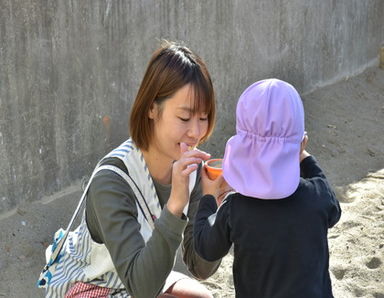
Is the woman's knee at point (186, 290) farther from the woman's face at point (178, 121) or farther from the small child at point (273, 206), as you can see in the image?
the woman's face at point (178, 121)

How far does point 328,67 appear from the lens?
7.93 m

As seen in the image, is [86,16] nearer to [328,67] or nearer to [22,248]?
[22,248]

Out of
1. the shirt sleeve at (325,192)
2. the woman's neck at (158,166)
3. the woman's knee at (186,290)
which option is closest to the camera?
the shirt sleeve at (325,192)

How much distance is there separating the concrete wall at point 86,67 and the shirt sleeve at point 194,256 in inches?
62.7

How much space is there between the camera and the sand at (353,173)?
13.4 feet

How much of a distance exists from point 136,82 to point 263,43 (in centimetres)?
189

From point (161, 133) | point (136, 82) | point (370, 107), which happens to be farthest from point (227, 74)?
point (161, 133)

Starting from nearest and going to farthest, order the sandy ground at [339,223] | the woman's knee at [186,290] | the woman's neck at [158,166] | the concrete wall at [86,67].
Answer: the woman's neck at [158,166] → the woman's knee at [186,290] → the sandy ground at [339,223] → the concrete wall at [86,67]

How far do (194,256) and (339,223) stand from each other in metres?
2.21

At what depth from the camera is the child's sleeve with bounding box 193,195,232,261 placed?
2.46 meters

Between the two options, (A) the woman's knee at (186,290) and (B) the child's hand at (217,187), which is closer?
(B) the child's hand at (217,187)

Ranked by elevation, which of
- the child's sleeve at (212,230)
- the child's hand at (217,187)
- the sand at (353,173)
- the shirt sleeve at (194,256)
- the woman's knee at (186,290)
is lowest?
the sand at (353,173)

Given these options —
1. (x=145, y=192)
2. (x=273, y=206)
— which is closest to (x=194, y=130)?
(x=145, y=192)

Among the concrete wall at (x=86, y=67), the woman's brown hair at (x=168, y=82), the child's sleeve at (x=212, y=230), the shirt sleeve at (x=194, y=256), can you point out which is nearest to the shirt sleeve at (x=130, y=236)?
the child's sleeve at (x=212, y=230)
